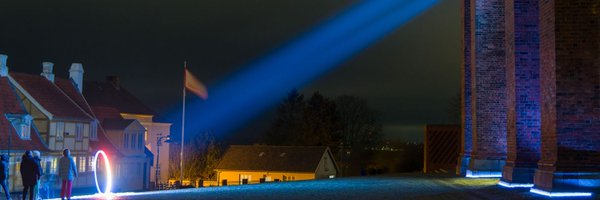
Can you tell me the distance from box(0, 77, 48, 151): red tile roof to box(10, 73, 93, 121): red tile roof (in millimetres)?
1281

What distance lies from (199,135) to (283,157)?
12.2 meters

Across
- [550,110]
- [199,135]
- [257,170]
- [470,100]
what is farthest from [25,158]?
[199,135]

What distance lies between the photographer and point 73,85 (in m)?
45.2

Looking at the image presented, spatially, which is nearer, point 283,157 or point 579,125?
point 579,125

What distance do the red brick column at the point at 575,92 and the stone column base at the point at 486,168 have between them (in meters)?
8.64

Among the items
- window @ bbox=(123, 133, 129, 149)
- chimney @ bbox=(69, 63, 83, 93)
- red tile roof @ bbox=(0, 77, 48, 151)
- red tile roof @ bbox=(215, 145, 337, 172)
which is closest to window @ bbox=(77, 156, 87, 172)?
red tile roof @ bbox=(0, 77, 48, 151)

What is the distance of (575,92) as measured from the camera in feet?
42.2

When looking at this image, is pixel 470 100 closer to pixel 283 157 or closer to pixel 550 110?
pixel 550 110

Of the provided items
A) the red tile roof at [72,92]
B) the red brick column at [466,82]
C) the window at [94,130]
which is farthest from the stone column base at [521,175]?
the red tile roof at [72,92]

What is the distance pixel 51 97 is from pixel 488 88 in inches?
1103

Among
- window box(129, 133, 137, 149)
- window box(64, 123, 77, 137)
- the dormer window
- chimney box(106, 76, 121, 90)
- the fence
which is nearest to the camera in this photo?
the fence

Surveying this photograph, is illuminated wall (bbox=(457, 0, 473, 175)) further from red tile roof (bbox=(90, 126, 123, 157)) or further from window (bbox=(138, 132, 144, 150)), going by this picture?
window (bbox=(138, 132, 144, 150))

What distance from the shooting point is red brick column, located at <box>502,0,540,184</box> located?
16156 millimetres

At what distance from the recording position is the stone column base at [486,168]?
2155cm
